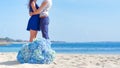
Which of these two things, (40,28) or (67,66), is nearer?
(67,66)

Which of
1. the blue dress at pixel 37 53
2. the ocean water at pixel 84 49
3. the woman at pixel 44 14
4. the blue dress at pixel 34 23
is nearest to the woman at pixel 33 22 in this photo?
the blue dress at pixel 34 23

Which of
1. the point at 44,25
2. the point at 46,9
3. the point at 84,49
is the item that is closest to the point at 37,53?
the point at 44,25

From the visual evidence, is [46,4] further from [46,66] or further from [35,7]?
[46,66]

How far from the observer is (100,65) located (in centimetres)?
798

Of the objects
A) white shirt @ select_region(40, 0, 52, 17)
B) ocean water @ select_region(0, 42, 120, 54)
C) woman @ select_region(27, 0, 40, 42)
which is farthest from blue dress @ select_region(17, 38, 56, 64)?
ocean water @ select_region(0, 42, 120, 54)

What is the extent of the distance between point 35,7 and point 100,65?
79.2 inches

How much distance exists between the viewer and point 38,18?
851 centimetres

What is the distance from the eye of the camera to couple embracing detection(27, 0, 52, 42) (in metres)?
8.37

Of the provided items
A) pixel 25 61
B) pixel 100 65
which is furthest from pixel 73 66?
pixel 25 61

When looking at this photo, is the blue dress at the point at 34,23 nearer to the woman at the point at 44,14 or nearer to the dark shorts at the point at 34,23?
the dark shorts at the point at 34,23

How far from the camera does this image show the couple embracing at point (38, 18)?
8.37m

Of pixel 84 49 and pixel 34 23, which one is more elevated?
pixel 34 23

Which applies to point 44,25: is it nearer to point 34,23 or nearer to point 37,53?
point 34,23

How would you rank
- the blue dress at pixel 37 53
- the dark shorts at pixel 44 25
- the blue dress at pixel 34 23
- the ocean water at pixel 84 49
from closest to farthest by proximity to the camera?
1. the blue dress at pixel 37 53
2. the dark shorts at pixel 44 25
3. the blue dress at pixel 34 23
4. the ocean water at pixel 84 49
